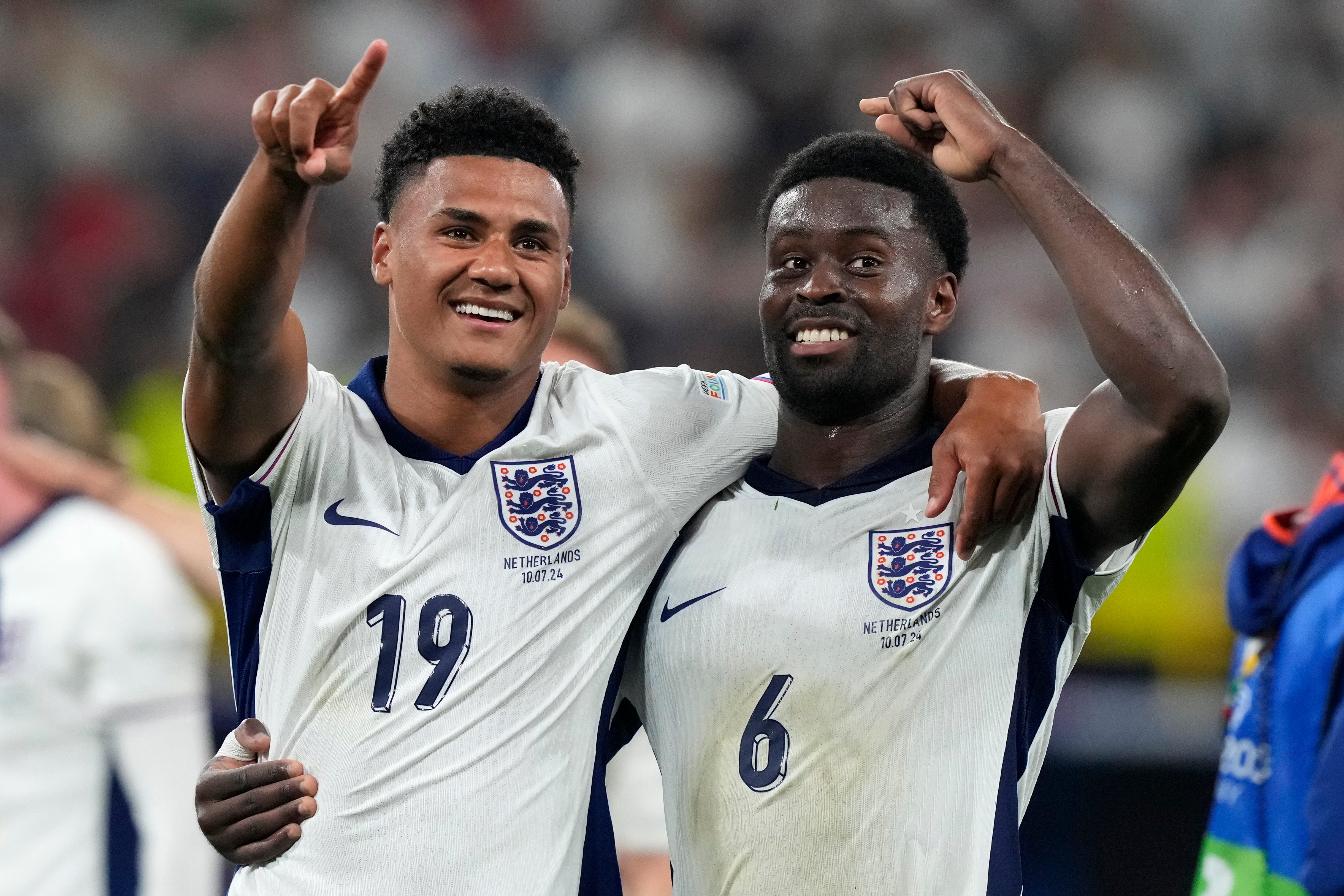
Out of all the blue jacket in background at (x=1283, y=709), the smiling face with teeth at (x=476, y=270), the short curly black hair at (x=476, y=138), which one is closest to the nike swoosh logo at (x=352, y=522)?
the smiling face with teeth at (x=476, y=270)

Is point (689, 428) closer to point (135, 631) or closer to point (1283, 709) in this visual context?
point (1283, 709)

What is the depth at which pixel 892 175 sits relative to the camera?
294 centimetres

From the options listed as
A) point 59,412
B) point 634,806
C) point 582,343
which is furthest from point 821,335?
point 59,412

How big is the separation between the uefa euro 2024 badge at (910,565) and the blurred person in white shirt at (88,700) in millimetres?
2946

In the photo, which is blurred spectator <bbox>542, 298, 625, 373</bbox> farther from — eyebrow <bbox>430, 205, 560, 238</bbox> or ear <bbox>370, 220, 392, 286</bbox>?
eyebrow <bbox>430, 205, 560, 238</bbox>

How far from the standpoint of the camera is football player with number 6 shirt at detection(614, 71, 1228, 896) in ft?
8.40

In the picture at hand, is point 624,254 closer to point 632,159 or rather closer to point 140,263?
point 632,159

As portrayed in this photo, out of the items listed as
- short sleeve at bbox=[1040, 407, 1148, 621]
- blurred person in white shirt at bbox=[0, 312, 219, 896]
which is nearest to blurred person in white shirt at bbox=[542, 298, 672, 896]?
blurred person in white shirt at bbox=[0, 312, 219, 896]

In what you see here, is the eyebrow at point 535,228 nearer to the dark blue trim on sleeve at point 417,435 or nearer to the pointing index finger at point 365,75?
the dark blue trim on sleeve at point 417,435

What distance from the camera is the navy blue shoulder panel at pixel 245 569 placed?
8.86 ft

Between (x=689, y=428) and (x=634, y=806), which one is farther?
(x=634, y=806)

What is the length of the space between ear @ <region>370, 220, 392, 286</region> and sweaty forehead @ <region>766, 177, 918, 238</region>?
2.59ft

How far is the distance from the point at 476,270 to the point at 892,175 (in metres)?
0.86

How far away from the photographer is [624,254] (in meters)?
8.10
